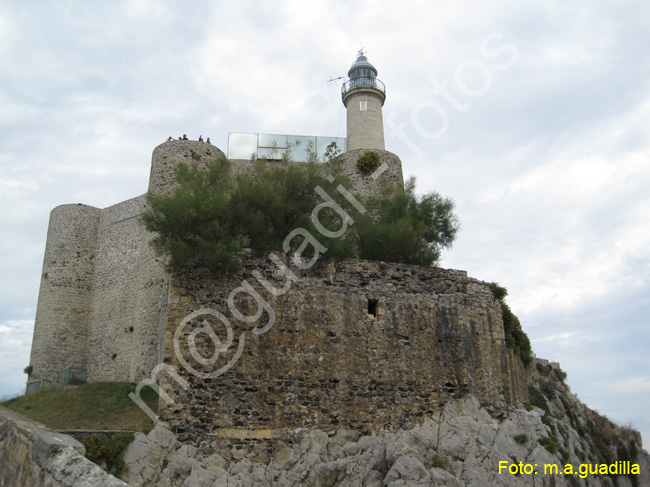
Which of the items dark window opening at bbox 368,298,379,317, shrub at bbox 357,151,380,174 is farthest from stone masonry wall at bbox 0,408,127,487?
shrub at bbox 357,151,380,174

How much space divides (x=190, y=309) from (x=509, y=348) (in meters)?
8.93

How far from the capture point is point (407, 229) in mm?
16172

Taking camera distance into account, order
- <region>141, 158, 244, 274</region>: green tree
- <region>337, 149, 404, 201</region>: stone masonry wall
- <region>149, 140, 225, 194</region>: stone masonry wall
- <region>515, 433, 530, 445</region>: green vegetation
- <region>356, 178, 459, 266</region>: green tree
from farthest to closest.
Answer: <region>337, 149, 404, 201</region>: stone masonry wall < <region>149, 140, 225, 194</region>: stone masonry wall < <region>356, 178, 459, 266</region>: green tree < <region>515, 433, 530, 445</region>: green vegetation < <region>141, 158, 244, 274</region>: green tree

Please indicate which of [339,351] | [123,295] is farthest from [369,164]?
[339,351]

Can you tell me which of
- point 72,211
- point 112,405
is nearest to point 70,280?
point 72,211

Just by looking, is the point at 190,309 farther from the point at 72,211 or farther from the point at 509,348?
the point at 72,211

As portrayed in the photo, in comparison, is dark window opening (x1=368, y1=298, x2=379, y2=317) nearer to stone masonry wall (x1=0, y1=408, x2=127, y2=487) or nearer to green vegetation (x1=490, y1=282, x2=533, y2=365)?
green vegetation (x1=490, y1=282, x2=533, y2=365)

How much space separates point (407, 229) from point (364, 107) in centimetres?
1174

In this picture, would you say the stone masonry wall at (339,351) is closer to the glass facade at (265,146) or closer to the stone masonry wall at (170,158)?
the stone masonry wall at (170,158)

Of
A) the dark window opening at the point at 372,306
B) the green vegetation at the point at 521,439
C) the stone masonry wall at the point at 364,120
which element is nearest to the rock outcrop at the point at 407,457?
the green vegetation at the point at 521,439

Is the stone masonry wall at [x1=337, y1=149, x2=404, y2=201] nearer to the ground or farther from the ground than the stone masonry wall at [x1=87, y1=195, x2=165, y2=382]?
farther from the ground

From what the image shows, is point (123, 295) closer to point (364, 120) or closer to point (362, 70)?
point (364, 120)

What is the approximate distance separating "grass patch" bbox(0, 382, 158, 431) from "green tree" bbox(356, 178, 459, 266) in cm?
705

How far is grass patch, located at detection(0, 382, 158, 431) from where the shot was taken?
40.8 ft
